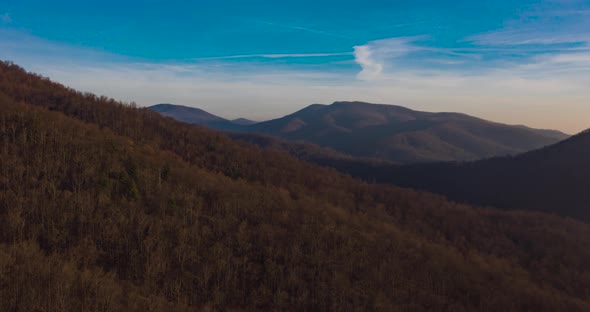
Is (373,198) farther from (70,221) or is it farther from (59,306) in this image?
(59,306)

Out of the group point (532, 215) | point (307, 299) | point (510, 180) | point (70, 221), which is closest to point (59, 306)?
point (70, 221)

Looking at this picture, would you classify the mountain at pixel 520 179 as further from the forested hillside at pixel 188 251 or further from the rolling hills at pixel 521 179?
the forested hillside at pixel 188 251

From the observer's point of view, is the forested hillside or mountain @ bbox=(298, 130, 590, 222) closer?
the forested hillside

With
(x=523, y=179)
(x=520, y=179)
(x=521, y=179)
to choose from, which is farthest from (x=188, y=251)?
(x=520, y=179)

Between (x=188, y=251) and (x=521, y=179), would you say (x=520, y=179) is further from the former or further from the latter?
(x=188, y=251)

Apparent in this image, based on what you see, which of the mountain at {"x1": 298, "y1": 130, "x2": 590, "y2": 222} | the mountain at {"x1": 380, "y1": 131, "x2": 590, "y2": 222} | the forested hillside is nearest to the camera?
the forested hillside

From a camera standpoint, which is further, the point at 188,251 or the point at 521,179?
the point at 521,179

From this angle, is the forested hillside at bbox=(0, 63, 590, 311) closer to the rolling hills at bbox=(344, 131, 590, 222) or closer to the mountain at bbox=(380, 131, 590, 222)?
the rolling hills at bbox=(344, 131, 590, 222)

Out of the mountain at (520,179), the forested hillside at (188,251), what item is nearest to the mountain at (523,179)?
the mountain at (520,179)

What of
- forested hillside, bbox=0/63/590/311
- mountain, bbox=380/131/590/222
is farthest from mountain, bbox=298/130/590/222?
forested hillside, bbox=0/63/590/311
